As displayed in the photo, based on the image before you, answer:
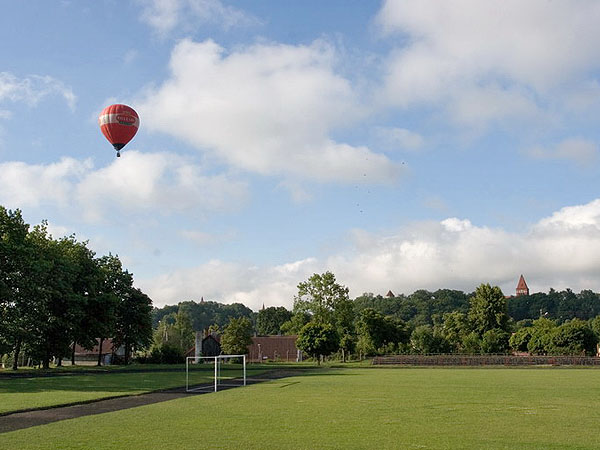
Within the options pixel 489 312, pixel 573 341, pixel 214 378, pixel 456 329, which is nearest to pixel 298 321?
pixel 456 329

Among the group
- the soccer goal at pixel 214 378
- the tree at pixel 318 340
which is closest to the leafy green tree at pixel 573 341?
the tree at pixel 318 340

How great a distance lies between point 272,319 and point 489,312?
7906 cm

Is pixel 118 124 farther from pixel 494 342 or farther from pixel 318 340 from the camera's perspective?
pixel 494 342

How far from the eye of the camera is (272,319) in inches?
6718

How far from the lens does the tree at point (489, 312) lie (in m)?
Result: 105

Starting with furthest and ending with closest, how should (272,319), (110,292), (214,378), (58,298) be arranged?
(272,319) → (110,292) → (58,298) → (214,378)

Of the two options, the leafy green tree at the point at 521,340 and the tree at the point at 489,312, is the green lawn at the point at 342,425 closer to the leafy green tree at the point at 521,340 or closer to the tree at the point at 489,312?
the leafy green tree at the point at 521,340

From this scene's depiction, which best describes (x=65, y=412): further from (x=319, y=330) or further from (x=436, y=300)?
(x=436, y=300)

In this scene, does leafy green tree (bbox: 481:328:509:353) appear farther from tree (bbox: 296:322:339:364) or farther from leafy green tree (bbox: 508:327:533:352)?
tree (bbox: 296:322:339:364)

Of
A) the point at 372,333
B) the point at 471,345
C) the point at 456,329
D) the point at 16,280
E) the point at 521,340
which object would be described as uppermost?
the point at 16,280

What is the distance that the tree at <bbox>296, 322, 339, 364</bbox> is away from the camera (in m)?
78.9

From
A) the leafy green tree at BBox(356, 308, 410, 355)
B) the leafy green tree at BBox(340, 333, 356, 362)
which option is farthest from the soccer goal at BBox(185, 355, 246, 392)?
the leafy green tree at BBox(356, 308, 410, 355)

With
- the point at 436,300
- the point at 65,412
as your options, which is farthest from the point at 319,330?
the point at 436,300

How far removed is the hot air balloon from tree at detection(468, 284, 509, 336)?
82.2 meters
